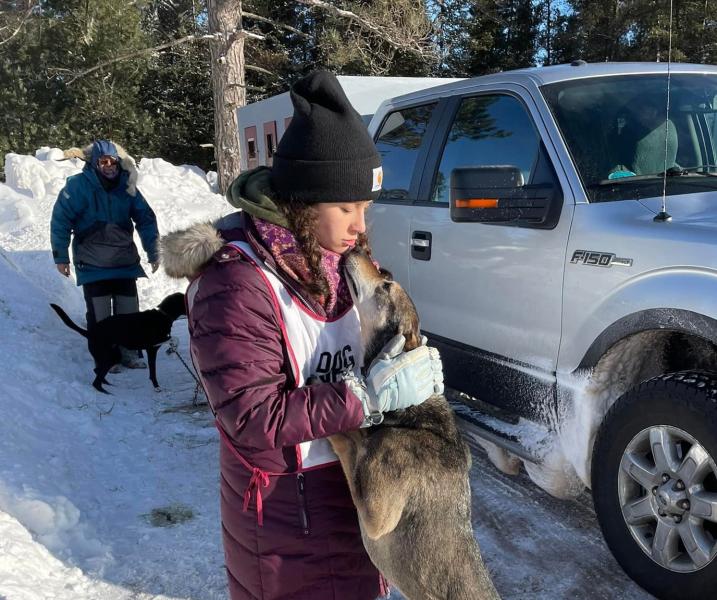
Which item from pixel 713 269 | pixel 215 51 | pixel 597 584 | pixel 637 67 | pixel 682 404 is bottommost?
pixel 597 584

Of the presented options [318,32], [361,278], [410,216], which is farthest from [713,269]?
[318,32]

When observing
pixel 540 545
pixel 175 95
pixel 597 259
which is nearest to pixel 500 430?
pixel 540 545

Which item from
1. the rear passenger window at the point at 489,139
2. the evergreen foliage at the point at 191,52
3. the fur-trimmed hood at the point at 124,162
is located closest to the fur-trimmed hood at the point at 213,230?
the rear passenger window at the point at 489,139

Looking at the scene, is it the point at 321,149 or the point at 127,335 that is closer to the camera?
the point at 321,149

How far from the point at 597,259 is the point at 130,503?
3.00 m

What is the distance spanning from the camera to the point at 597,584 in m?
2.99

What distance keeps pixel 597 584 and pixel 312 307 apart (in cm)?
219

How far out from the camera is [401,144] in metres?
4.75

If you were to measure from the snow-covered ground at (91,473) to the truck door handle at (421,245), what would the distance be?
1647 mm

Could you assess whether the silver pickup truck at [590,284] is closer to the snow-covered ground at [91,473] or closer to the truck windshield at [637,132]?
the truck windshield at [637,132]

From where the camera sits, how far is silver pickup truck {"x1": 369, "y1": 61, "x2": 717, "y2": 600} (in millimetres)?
2643

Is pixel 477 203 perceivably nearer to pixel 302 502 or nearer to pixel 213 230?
pixel 213 230

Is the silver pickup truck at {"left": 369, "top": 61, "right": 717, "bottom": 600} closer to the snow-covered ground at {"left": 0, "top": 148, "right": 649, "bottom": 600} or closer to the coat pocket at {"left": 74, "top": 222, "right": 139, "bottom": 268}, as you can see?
the snow-covered ground at {"left": 0, "top": 148, "right": 649, "bottom": 600}

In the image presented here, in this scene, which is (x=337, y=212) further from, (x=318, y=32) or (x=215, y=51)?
(x=318, y=32)
